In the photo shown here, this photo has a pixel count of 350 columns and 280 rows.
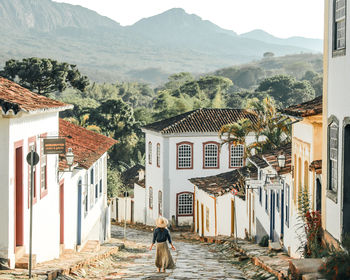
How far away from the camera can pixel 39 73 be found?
51375 millimetres

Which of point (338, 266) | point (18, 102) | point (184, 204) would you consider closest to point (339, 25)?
point (338, 266)

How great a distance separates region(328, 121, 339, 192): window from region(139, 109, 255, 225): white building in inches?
1118

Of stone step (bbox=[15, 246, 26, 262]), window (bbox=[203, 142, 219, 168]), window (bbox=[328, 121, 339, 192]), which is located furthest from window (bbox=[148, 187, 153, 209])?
window (bbox=[328, 121, 339, 192])

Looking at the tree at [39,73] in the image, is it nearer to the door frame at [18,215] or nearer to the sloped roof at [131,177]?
the sloped roof at [131,177]

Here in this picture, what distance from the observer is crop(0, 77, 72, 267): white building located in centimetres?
1252

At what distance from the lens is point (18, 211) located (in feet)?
44.9

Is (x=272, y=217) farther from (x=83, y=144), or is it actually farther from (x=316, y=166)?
(x=316, y=166)

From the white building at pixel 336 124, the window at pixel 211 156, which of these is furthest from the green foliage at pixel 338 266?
the window at pixel 211 156

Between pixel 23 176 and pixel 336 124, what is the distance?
20.8 feet

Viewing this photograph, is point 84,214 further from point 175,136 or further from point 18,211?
point 175,136

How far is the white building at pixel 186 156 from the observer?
42031 mm

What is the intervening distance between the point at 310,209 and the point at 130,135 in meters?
49.3

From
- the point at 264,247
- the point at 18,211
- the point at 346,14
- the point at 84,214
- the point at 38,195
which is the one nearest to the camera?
the point at 346,14

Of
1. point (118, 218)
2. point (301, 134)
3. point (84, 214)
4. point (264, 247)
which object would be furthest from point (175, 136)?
point (301, 134)
